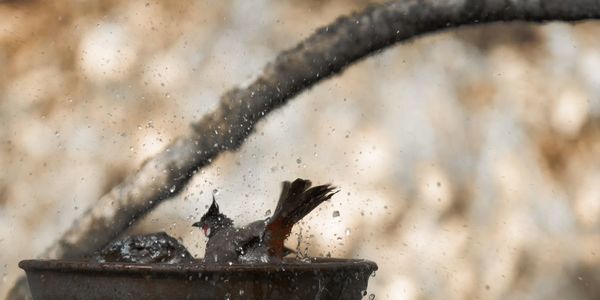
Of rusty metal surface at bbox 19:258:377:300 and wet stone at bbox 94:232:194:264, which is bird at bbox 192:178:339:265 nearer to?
wet stone at bbox 94:232:194:264

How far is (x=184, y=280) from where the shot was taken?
64.7 inches

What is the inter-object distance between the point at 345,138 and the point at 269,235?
0.70m

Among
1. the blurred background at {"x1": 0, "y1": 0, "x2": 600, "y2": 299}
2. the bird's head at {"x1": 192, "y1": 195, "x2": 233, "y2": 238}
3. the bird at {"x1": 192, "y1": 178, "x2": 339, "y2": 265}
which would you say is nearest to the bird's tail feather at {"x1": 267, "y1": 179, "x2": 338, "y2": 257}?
the bird at {"x1": 192, "y1": 178, "x2": 339, "y2": 265}

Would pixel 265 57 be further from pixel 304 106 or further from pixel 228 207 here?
pixel 228 207

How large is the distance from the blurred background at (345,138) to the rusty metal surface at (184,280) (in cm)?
74

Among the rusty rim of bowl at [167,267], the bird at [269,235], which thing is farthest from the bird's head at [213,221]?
the rusty rim of bowl at [167,267]

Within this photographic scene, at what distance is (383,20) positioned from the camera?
103 inches

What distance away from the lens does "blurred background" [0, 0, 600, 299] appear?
2502 millimetres

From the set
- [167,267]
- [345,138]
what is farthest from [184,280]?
[345,138]

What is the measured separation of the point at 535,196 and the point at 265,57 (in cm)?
82

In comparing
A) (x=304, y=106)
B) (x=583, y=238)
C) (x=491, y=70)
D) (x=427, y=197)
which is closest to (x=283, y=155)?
(x=304, y=106)

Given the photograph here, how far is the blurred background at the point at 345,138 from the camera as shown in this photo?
8.21ft

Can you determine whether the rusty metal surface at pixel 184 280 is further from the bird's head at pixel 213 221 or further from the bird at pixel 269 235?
the bird's head at pixel 213 221

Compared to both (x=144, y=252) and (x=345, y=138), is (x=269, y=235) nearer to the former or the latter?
(x=144, y=252)
